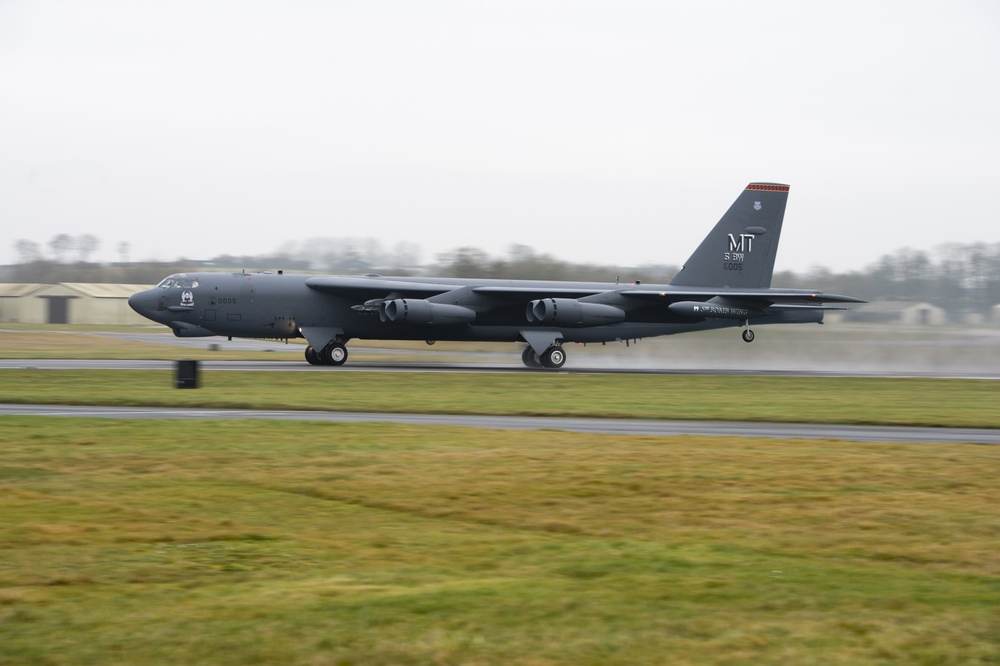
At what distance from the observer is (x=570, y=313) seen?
37500mm

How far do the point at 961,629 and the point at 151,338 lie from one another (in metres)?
58.8

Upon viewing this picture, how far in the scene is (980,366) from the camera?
4400 centimetres

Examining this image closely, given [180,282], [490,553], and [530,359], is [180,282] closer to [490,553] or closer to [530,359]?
[530,359]

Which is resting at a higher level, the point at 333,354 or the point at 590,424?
the point at 333,354

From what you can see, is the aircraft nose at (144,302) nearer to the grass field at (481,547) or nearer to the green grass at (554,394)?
the green grass at (554,394)

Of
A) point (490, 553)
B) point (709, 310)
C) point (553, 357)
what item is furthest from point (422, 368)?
point (490, 553)

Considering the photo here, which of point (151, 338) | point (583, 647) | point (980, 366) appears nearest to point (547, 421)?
point (583, 647)

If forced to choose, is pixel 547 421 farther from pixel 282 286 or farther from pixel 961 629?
pixel 282 286

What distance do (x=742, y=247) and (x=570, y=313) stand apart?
327 inches

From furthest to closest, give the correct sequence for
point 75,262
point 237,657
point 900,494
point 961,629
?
point 75,262 → point 900,494 → point 961,629 → point 237,657

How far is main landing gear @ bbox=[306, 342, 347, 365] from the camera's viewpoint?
3659cm

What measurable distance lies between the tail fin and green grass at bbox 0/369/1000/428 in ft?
23.7

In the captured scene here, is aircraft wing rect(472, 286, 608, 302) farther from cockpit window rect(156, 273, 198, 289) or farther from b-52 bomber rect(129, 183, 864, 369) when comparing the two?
cockpit window rect(156, 273, 198, 289)

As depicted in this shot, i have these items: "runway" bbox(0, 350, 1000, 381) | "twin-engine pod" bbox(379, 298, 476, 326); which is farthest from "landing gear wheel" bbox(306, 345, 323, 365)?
"twin-engine pod" bbox(379, 298, 476, 326)
